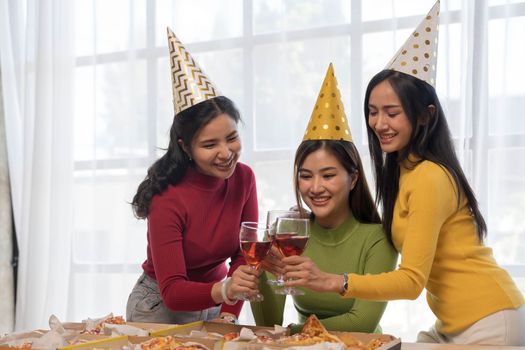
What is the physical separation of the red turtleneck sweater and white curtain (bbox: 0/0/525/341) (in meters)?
0.93

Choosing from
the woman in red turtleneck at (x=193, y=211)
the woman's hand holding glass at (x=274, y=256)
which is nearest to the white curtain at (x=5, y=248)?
the woman in red turtleneck at (x=193, y=211)

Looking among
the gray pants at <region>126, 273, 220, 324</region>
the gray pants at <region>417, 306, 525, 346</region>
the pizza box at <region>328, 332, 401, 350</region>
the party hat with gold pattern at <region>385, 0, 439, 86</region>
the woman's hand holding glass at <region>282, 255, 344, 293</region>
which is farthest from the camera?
the gray pants at <region>126, 273, 220, 324</region>

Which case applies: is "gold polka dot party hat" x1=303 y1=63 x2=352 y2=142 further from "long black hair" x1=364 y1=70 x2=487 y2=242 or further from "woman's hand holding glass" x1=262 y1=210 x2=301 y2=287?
"woman's hand holding glass" x1=262 y1=210 x2=301 y2=287

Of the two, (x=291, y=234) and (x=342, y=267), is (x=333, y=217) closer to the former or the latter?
(x=342, y=267)

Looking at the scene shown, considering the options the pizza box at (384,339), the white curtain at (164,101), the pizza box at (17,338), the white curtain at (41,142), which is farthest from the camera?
the white curtain at (41,142)

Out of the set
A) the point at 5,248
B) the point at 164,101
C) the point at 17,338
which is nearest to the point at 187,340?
the point at 17,338

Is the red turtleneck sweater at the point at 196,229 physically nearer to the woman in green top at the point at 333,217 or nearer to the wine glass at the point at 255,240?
the woman in green top at the point at 333,217

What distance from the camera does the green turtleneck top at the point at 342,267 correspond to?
5.38 feet

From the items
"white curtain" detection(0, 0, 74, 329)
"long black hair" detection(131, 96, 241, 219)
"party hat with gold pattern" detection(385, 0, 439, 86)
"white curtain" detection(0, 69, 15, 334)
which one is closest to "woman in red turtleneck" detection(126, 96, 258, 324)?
"long black hair" detection(131, 96, 241, 219)

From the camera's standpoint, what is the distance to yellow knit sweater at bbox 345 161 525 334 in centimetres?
150

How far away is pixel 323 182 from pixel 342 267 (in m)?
0.22

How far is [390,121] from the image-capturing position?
1.60 metres

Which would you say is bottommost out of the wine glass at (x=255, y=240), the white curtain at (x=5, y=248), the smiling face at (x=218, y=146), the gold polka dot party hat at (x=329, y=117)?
the white curtain at (x=5, y=248)

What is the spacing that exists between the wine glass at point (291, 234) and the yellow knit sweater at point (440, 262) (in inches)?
5.7
